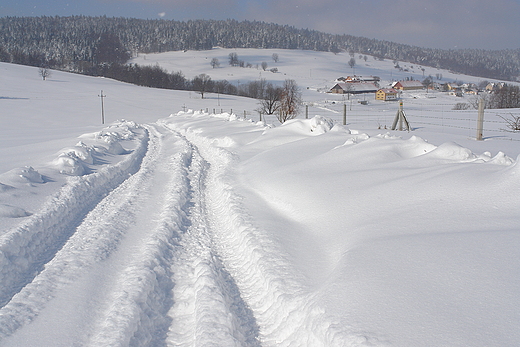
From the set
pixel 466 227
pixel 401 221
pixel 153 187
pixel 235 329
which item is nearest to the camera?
pixel 235 329

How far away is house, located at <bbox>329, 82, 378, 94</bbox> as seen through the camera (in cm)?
10038

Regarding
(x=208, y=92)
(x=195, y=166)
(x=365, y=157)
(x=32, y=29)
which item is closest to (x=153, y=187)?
(x=195, y=166)

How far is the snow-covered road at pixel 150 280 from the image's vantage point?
11.4 ft

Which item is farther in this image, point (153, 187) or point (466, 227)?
point (153, 187)

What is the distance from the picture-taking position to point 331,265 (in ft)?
14.4

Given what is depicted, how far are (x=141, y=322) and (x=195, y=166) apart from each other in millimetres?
7911

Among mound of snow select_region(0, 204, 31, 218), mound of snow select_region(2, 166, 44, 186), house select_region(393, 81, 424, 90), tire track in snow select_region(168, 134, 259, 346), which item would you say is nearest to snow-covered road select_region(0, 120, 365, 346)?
tire track in snow select_region(168, 134, 259, 346)

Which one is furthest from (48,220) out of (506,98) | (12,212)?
(506,98)

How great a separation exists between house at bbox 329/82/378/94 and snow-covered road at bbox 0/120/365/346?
96975 mm

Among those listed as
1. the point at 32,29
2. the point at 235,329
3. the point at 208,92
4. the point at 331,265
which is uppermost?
the point at 32,29

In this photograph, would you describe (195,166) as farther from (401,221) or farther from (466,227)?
(466,227)

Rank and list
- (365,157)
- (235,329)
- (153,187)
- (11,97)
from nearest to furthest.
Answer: (235,329) → (365,157) → (153,187) → (11,97)

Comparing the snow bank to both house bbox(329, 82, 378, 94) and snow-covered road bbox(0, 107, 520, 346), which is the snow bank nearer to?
snow-covered road bbox(0, 107, 520, 346)

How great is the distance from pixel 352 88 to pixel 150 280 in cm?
10658
